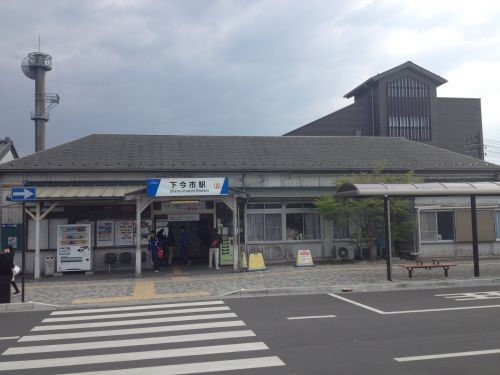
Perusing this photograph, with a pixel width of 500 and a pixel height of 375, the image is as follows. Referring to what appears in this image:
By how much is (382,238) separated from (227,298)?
1049cm

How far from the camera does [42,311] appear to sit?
1135 centimetres

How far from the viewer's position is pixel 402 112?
66312 millimetres

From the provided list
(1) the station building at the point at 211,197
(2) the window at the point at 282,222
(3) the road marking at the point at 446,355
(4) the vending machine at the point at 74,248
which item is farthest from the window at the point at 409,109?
(3) the road marking at the point at 446,355

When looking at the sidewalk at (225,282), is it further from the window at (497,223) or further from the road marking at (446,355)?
the road marking at (446,355)

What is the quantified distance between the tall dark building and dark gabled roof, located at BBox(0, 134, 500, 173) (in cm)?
3890

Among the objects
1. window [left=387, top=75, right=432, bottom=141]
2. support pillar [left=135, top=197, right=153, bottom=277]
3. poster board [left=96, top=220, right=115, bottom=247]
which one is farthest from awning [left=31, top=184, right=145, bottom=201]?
window [left=387, top=75, right=432, bottom=141]

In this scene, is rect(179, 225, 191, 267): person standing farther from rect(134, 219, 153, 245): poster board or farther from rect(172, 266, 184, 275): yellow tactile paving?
rect(134, 219, 153, 245): poster board

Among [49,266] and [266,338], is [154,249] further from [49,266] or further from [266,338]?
[266,338]

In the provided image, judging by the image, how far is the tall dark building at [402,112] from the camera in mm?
65250

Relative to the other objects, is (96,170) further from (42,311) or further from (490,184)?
(490,184)

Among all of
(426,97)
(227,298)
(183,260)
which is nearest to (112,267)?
(183,260)

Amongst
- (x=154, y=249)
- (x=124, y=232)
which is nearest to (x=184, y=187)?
(x=154, y=249)

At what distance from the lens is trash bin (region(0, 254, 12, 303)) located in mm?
11938

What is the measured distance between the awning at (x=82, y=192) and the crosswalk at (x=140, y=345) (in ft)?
24.2
